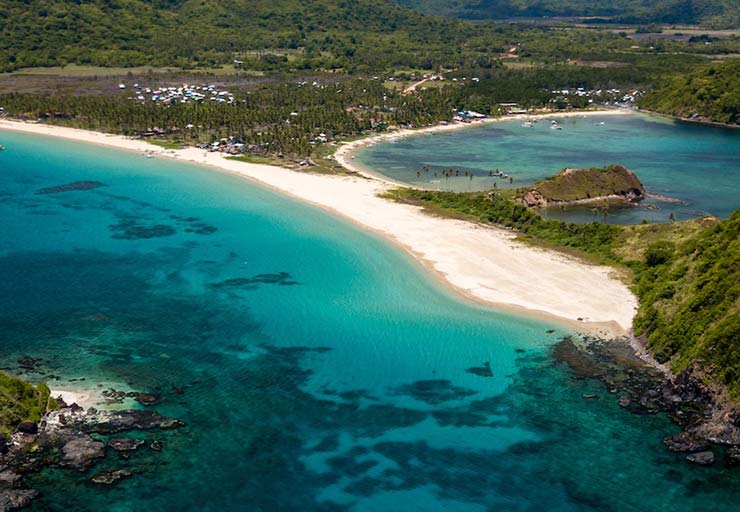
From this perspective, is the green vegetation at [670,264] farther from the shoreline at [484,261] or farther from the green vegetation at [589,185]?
the green vegetation at [589,185]

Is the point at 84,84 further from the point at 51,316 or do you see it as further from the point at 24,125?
the point at 51,316

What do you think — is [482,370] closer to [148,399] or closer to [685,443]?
[685,443]

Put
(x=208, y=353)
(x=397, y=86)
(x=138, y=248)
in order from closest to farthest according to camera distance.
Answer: (x=208, y=353) → (x=138, y=248) → (x=397, y=86)

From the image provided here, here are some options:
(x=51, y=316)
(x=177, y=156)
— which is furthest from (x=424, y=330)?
(x=177, y=156)

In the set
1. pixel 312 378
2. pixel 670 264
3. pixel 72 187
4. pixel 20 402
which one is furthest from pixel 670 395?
pixel 72 187

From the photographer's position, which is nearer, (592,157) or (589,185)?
(589,185)

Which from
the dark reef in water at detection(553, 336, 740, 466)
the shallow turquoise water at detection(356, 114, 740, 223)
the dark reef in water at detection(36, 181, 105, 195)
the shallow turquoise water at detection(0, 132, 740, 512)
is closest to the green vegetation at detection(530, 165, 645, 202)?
the shallow turquoise water at detection(356, 114, 740, 223)
